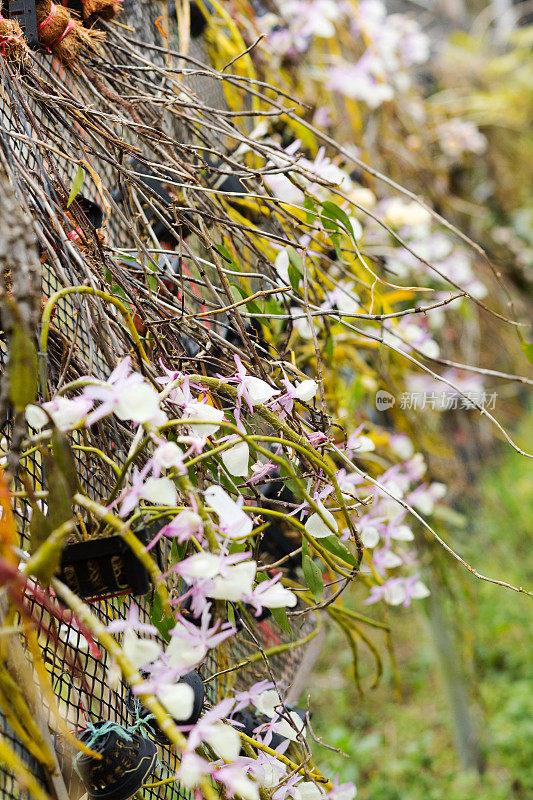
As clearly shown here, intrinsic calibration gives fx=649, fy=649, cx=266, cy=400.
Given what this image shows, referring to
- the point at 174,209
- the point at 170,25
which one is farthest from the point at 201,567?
the point at 170,25

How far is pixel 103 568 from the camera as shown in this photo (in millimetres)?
428

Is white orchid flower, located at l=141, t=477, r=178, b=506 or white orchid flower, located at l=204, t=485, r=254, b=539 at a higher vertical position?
white orchid flower, located at l=141, t=477, r=178, b=506

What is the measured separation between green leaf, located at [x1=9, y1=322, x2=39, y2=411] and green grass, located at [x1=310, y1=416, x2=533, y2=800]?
41.5 inches

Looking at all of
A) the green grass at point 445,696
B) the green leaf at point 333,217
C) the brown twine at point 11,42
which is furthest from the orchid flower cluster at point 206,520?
the green grass at point 445,696

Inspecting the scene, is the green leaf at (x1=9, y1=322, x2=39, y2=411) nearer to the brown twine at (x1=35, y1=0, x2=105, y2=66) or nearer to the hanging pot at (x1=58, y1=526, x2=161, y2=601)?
the hanging pot at (x1=58, y1=526, x2=161, y2=601)

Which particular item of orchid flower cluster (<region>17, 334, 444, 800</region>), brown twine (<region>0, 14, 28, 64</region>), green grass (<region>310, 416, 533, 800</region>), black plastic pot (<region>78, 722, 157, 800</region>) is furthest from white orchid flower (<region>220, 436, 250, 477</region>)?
green grass (<region>310, 416, 533, 800</region>)

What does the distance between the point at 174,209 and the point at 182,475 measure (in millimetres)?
274

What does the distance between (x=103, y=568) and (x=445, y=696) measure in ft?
5.12

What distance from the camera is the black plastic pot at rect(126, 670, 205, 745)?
19.3 inches

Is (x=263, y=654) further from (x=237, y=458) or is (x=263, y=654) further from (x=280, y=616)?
(x=237, y=458)

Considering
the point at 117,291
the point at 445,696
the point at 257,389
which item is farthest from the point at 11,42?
the point at 445,696

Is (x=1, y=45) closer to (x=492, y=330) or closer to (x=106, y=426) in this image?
(x=106, y=426)

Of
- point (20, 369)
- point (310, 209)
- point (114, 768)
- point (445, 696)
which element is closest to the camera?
point (20, 369)

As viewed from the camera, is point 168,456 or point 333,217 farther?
point 333,217
